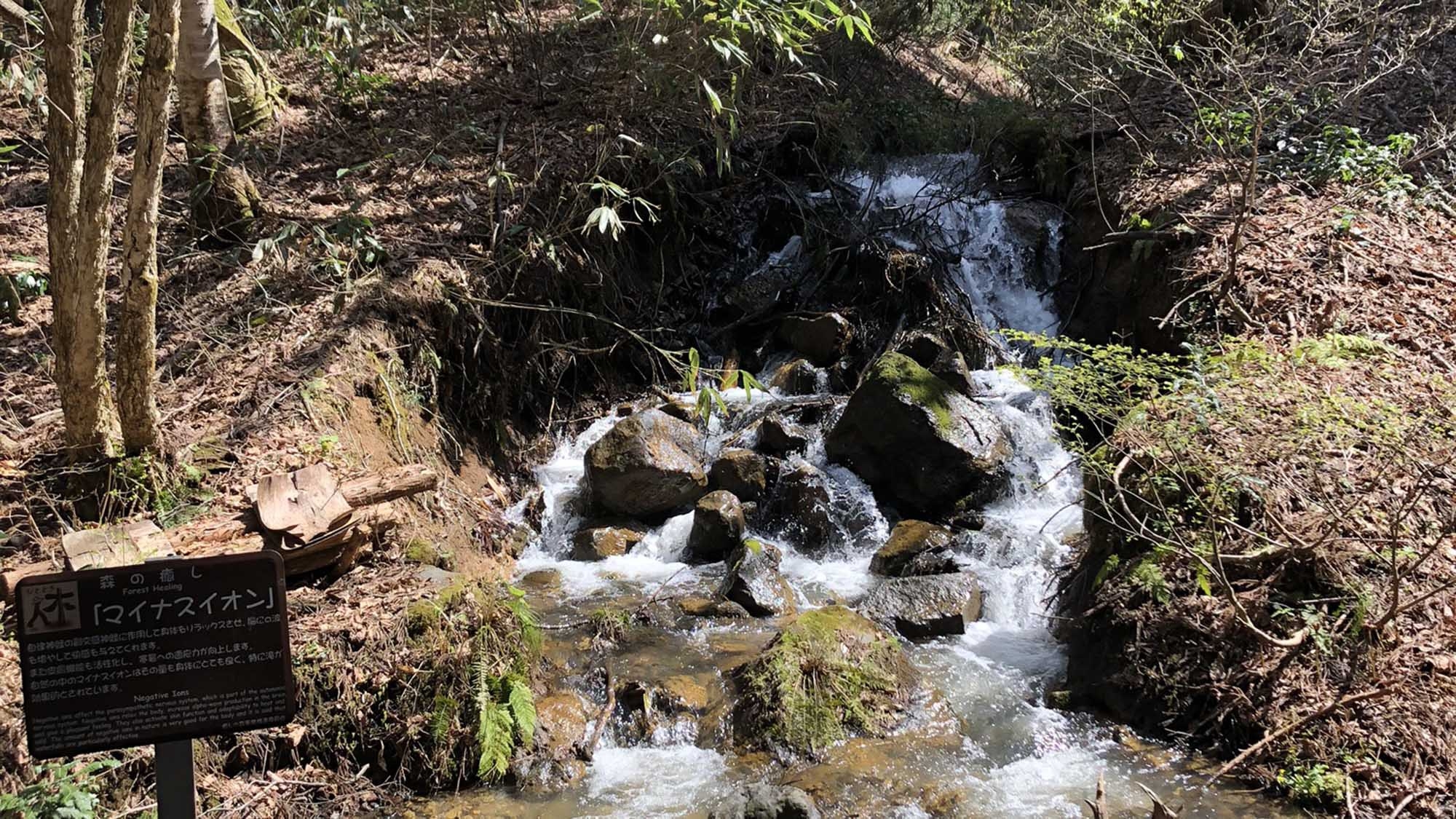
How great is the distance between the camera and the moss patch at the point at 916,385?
756 cm

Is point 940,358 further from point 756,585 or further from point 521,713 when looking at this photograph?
point 521,713

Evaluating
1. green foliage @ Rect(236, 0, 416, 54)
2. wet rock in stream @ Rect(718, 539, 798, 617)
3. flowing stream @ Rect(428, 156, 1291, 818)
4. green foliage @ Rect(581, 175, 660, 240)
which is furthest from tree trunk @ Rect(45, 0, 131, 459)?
green foliage @ Rect(236, 0, 416, 54)

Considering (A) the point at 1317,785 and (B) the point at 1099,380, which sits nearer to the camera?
(A) the point at 1317,785

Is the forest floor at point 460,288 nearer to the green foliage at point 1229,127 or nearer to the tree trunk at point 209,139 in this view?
the tree trunk at point 209,139

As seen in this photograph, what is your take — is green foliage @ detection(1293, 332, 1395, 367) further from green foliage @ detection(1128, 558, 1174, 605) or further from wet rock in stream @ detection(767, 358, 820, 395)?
wet rock in stream @ detection(767, 358, 820, 395)

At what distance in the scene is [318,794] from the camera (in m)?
3.91

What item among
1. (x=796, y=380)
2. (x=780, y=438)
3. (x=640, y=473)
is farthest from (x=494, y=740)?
(x=796, y=380)

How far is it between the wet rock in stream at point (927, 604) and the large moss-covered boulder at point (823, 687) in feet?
1.69

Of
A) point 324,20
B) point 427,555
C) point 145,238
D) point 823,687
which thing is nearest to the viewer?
point 145,238

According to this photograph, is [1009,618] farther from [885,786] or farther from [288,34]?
[288,34]

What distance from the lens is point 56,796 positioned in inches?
126

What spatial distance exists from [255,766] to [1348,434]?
5.90 m

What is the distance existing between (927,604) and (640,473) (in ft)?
8.73

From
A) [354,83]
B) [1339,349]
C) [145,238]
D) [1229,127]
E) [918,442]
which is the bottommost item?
[918,442]
